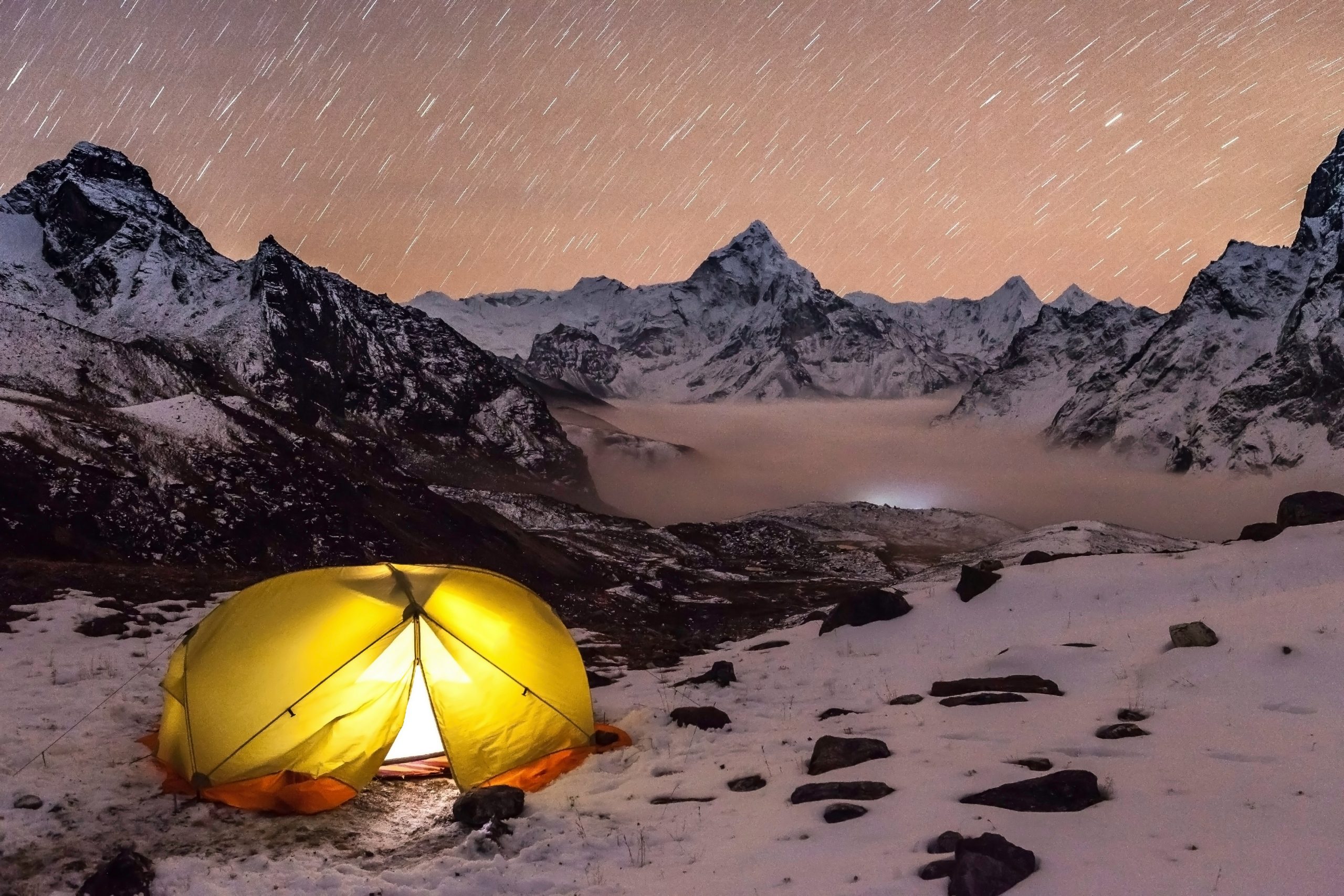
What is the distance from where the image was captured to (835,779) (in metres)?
9.28

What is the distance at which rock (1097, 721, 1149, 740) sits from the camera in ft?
31.1

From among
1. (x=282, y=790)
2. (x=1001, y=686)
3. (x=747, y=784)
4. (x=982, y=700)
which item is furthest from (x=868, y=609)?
(x=282, y=790)

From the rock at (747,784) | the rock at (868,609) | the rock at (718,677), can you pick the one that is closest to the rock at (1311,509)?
the rock at (868,609)

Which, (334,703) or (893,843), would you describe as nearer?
(893,843)

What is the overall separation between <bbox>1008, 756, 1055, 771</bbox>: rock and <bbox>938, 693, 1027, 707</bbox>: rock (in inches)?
99.8

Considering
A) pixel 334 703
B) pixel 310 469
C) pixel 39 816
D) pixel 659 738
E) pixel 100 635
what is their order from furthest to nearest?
pixel 310 469
pixel 100 635
pixel 659 738
pixel 334 703
pixel 39 816

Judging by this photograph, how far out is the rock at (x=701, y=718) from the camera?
12.3 meters

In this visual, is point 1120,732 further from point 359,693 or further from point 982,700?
point 359,693

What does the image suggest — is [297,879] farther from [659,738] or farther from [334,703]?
[659,738]

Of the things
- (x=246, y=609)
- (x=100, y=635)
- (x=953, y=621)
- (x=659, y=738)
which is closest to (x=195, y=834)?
(x=246, y=609)

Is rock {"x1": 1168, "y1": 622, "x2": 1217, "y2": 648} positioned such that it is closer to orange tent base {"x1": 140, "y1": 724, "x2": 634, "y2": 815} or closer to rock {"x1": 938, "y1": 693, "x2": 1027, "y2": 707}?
rock {"x1": 938, "y1": 693, "x2": 1027, "y2": 707}

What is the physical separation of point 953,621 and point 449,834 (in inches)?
459

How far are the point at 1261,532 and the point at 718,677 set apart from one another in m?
13.8

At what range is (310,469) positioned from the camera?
6681 centimetres
